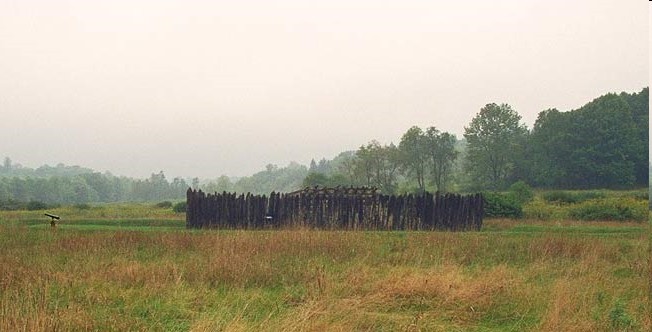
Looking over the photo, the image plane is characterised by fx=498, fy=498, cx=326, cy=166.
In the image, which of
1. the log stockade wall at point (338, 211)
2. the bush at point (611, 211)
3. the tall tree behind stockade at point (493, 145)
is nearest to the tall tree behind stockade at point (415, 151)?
the tall tree behind stockade at point (493, 145)

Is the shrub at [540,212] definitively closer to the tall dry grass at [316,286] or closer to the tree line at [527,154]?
the tall dry grass at [316,286]

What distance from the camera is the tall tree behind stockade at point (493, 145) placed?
6194 cm

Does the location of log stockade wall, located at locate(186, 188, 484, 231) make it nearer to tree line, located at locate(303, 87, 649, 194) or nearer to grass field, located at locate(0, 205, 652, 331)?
grass field, located at locate(0, 205, 652, 331)

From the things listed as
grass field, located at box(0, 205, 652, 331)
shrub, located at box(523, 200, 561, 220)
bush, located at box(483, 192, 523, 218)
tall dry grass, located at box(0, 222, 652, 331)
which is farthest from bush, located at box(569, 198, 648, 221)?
tall dry grass, located at box(0, 222, 652, 331)

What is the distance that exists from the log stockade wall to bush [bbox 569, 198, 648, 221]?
33.3 ft

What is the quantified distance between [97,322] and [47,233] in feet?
32.4

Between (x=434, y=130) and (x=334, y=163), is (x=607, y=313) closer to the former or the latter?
(x=434, y=130)

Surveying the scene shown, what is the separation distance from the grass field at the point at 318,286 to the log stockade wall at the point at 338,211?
887cm

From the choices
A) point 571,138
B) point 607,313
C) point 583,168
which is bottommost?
point 607,313

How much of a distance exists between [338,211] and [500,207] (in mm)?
10416

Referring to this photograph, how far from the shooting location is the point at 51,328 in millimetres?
5270

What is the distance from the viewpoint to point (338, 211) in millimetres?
22156

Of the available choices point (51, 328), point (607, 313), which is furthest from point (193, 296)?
point (607, 313)

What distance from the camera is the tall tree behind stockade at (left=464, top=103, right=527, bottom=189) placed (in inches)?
2438
